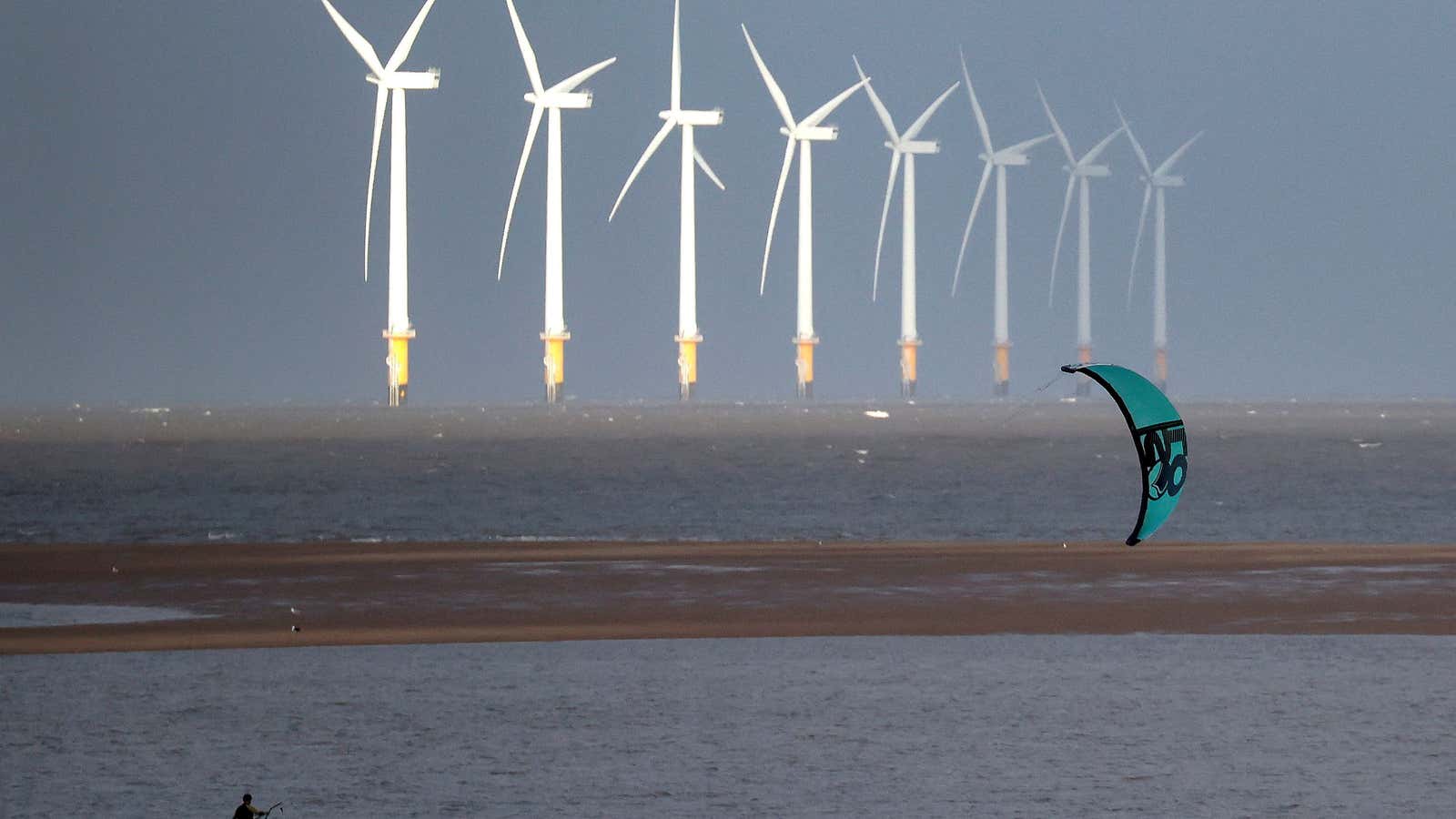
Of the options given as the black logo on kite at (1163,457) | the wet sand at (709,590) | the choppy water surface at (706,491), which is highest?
the black logo on kite at (1163,457)

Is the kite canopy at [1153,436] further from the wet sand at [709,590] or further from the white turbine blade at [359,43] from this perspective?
the white turbine blade at [359,43]

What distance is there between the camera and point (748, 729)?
86.0ft

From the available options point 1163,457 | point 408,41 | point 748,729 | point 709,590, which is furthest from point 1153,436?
point 408,41

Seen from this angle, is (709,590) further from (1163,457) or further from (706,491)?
(706,491)

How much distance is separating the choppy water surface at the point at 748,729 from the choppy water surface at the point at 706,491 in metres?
30.7

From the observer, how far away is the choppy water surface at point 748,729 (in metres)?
22.2

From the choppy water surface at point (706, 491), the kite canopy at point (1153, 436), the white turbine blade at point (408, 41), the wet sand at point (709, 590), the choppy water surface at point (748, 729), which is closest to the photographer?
the choppy water surface at point (748, 729)

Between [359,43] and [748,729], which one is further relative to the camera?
[359,43]

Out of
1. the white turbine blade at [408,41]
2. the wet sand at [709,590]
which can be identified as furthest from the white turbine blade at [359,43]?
the wet sand at [709,590]

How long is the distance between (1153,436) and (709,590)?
8.38 metres

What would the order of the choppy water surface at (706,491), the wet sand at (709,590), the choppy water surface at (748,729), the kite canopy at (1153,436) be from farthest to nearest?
the choppy water surface at (706,491) → the kite canopy at (1153,436) → the wet sand at (709,590) → the choppy water surface at (748,729)

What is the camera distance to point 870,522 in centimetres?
7106

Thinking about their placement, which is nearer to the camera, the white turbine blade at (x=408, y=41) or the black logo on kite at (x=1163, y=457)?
the black logo on kite at (x=1163, y=457)

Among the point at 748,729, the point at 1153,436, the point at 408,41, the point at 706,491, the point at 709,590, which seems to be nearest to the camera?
the point at 748,729
